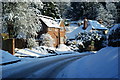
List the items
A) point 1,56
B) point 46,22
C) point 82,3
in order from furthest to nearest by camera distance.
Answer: point 82,3, point 46,22, point 1,56

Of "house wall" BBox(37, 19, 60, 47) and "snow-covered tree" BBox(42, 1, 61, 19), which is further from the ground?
"snow-covered tree" BBox(42, 1, 61, 19)

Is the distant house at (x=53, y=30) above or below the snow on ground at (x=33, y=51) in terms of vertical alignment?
above

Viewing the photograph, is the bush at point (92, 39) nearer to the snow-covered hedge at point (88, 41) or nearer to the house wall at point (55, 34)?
the snow-covered hedge at point (88, 41)

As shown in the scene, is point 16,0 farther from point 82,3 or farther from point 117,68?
point 82,3

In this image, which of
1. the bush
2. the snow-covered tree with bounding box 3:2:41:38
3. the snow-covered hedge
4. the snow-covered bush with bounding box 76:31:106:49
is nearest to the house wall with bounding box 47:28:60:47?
the snow-covered hedge

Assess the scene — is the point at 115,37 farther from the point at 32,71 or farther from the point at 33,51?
the point at 33,51

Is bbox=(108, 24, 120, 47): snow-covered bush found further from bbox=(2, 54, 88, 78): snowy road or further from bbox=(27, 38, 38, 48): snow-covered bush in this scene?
bbox=(27, 38, 38, 48): snow-covered bush

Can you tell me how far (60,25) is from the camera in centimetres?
4716

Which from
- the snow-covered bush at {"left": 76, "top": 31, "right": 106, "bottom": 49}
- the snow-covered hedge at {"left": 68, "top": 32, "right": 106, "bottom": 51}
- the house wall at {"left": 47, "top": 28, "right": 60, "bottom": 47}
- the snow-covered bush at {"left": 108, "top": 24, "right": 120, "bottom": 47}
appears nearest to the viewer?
the snow-covered bush at {"left": 108, "top": 24, "right": 120, "bottom": 47}

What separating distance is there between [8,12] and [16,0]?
243 cm

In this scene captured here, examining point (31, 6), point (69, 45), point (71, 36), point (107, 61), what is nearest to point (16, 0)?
point (31, 6)

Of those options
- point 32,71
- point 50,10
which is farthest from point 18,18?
point 50,10

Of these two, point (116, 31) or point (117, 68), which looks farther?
point (116, 31)

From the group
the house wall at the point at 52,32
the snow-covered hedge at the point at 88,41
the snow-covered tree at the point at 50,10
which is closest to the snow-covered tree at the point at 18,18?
the house wall at the point at 52,32
